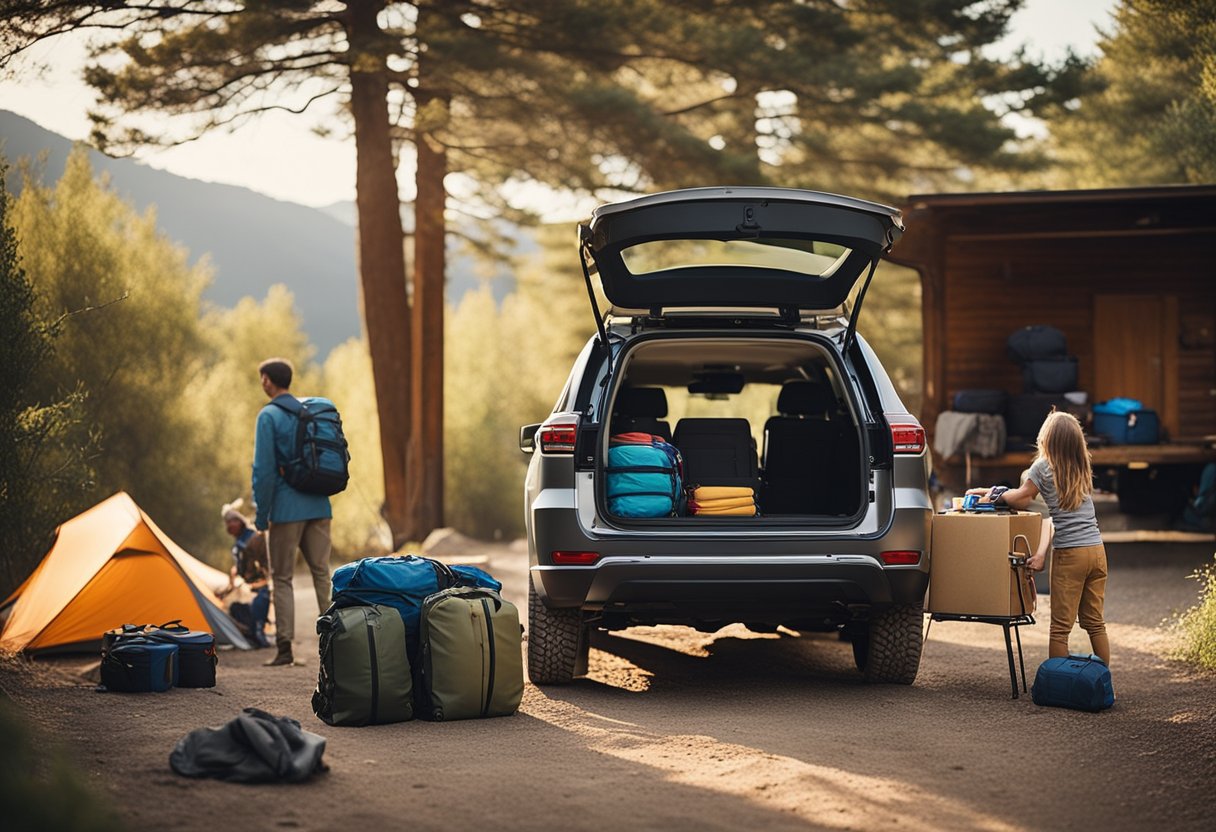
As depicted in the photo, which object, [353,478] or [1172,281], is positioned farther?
[353,478]

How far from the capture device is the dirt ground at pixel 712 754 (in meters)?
4.20

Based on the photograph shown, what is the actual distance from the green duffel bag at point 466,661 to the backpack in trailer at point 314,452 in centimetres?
224

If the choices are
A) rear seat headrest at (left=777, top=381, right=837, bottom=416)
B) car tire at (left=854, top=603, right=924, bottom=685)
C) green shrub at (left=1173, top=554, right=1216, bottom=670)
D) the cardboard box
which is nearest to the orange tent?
rear seat headrest at (left=777, top=381, right=837, bottom=416)

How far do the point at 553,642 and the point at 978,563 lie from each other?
2065 mm

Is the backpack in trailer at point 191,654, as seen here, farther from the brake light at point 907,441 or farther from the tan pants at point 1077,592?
the tan pants at point 1077,592

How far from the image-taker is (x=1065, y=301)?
15891 mm

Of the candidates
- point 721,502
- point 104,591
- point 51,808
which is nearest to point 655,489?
point 721,502

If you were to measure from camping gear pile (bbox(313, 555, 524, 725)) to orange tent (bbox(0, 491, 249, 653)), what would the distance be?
3.23m

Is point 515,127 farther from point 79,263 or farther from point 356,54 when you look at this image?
point 79,263

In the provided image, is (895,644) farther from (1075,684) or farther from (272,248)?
(272,248)

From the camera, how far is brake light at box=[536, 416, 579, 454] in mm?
6137

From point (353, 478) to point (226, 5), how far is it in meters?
11.6

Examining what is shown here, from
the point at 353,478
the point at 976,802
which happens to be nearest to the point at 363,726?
the point at 976,802

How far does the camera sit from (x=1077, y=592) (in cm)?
643
